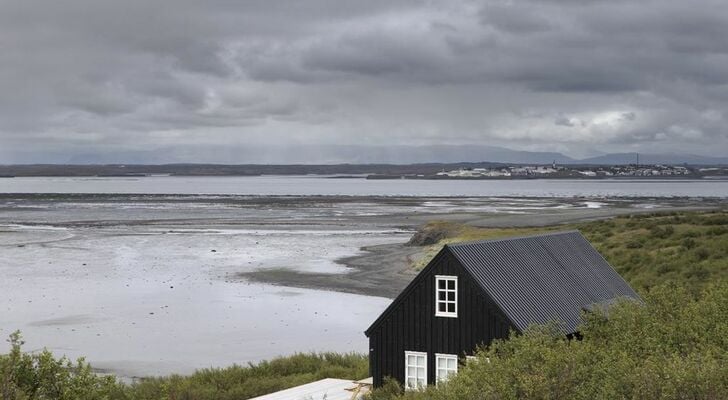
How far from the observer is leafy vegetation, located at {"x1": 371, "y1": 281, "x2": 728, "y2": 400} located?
43.2 feet

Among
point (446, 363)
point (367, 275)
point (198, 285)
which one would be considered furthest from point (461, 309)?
point (367, 275)

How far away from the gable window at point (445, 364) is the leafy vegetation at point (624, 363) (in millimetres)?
2744

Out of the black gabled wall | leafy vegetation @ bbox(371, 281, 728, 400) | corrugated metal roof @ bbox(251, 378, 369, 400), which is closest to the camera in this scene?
leafy vegetation @ bbox(371, 281, 728, 400)

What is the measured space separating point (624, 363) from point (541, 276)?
10.4m

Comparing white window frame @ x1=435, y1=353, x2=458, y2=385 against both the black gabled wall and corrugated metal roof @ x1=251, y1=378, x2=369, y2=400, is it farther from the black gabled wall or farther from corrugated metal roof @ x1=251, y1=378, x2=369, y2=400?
corrugated metal roof @ x1=251, y1=378, x2=369, y2=400

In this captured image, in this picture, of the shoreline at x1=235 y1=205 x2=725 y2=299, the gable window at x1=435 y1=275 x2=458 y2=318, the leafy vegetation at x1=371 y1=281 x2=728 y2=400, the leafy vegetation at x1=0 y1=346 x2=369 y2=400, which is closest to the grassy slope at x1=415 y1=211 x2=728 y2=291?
the shoreline at x1=235 y1=205 x2=725 y2=299

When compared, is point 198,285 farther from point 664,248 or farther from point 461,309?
point 461,309

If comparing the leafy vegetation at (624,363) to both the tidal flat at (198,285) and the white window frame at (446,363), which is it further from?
the tidal flat at (198,285)

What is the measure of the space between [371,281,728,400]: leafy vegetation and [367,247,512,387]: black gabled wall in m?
2.79

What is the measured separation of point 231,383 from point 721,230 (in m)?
38.8

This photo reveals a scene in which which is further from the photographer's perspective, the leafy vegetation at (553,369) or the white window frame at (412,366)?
the white window frame at (412,366)

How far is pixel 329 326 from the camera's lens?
3928cm

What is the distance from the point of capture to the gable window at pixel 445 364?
22.3 m

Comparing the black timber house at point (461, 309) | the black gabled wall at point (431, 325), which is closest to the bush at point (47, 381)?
the black timber house at point (461, 309)
